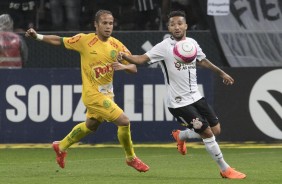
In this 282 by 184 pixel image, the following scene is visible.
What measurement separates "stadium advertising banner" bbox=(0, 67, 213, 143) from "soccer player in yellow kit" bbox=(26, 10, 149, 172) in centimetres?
483

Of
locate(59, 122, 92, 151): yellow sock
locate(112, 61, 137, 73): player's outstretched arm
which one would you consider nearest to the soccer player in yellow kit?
locate(59, 122, 92, 151): yellow sock

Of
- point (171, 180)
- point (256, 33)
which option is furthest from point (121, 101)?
point (171, 180)

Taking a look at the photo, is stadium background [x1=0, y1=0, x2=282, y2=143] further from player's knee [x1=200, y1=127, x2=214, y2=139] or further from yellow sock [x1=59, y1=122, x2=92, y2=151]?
player's knee [x1=200, y1=127, x2=214, y2=139]

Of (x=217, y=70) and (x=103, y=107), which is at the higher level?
(x=217, y=70)

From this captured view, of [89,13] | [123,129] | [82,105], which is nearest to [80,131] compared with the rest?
[123,129]

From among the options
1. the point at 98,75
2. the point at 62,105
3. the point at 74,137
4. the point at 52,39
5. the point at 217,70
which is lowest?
the point at 62,105

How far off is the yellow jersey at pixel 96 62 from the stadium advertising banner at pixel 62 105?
4.96 m

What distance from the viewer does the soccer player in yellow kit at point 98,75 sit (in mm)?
13914

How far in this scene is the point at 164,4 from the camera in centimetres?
2073

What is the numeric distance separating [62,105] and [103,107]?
5245 millimetres

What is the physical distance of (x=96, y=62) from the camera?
14141 mm

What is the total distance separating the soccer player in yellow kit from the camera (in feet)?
45.6

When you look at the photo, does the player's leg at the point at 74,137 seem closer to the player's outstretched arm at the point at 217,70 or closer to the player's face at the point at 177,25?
the player's outstretched arm at the point at 217,70

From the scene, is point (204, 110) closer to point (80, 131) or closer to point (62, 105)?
point (80, 131)
